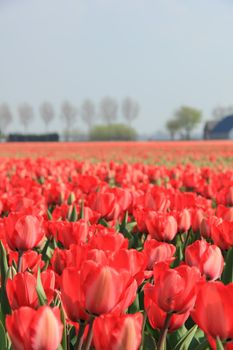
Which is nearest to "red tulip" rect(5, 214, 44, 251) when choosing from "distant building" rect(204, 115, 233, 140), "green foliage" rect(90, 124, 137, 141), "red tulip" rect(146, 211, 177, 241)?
"red tulip" rect(146, 211, 177, 241)

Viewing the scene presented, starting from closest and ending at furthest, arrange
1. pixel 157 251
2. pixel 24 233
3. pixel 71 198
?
pixel 157 251 < pixel 24 233 < pixel 71 198

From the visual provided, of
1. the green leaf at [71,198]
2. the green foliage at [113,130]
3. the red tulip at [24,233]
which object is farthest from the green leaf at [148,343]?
the green foliage at [113,130]

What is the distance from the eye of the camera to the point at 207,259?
1674 millimetres

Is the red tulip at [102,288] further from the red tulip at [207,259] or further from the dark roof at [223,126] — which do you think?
the dark roof at [223,126]

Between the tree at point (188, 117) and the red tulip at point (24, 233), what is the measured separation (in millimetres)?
111152

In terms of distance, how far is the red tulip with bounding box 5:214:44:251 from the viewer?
77.6 inches

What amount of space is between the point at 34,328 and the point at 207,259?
76cm

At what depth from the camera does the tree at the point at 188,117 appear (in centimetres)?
11344

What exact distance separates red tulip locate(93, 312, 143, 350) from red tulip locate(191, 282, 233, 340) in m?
0.16

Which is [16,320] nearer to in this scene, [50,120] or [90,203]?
[90,203]

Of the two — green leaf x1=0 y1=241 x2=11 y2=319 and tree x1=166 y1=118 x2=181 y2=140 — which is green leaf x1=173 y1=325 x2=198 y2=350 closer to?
green leaf x1=0 y1=241 x2=11 y2=319

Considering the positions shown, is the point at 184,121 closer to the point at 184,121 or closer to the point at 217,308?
the point at 184,121

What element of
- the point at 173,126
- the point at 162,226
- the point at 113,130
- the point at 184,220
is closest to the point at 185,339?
the point at 162,226

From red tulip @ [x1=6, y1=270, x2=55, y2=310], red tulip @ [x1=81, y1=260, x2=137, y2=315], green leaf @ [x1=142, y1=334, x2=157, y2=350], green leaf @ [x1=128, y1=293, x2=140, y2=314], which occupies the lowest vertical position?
green leaf @ [x1=142, y1=334, x2=157, y2=350]
